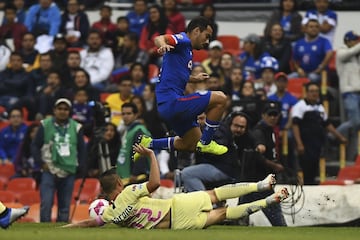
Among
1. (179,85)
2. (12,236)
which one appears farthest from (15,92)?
(12,236)

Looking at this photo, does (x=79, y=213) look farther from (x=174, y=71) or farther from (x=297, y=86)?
(x=174, y=71)

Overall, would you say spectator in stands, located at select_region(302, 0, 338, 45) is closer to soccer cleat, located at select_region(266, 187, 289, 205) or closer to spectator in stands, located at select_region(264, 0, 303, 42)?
spectator in stands, located at select_region(264, 0, 303, 42)

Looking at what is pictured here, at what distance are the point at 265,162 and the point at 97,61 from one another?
285 inches

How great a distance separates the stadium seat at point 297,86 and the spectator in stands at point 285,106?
84 centimetres

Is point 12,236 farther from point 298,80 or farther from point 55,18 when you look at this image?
point 55,18

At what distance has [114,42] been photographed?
26.4 m

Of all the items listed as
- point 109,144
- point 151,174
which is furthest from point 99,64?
point 151,174

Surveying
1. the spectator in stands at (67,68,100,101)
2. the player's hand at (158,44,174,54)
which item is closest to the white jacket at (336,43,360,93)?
the spectator in stands at (67,68,100,101)

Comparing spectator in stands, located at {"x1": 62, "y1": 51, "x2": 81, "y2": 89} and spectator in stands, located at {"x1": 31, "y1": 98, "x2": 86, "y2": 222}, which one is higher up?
spectator in stands, located at {"x1": 62, "y1": 51, "x2": 81, "y2": 89}

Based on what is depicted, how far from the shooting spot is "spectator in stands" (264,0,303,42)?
83.6 ft

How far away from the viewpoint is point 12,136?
79.7 feet

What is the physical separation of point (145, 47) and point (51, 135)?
520 centimetres

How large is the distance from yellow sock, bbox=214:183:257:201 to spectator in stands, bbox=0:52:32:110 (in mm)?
9323

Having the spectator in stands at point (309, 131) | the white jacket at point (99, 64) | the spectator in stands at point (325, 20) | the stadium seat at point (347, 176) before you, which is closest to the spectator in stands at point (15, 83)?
the white jacket at point (99, 64)
